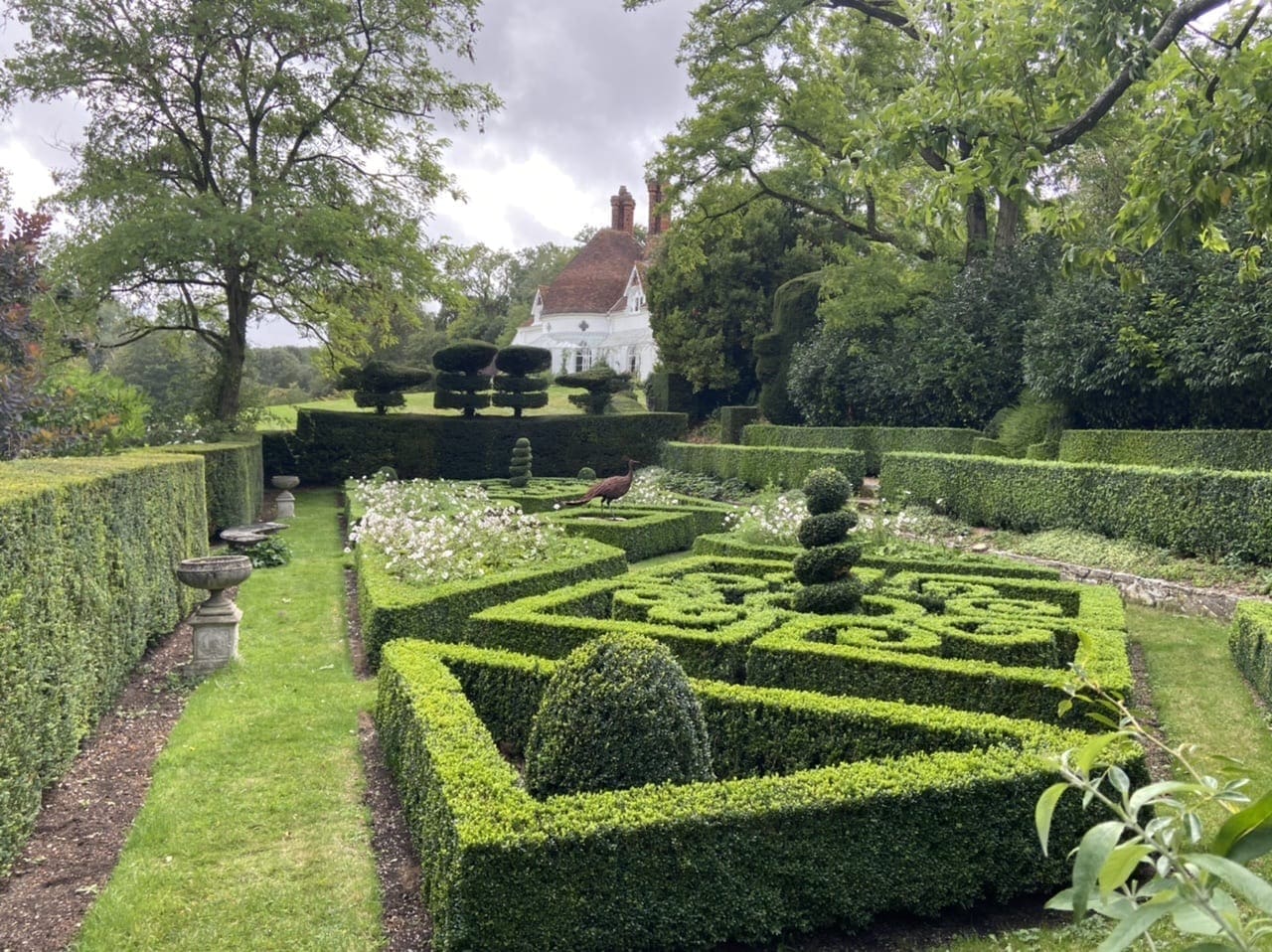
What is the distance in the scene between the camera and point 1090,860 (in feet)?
3.09

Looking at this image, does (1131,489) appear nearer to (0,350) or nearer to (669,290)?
(0,350)

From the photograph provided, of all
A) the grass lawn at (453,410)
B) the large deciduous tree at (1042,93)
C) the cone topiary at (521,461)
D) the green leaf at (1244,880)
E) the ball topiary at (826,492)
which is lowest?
the cone topiary at (521,461)

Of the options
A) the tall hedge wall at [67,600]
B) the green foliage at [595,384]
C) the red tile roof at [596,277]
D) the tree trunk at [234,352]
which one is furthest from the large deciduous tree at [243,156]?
the red tile roof at [596,277]

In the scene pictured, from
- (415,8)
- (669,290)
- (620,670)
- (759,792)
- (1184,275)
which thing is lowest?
(759,792)

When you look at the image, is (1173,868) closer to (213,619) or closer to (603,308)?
(213,619)

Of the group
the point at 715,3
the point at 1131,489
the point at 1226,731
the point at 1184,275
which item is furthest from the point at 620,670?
the point at 715,3

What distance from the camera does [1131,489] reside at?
11164mm

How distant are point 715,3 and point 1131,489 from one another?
17.1 m

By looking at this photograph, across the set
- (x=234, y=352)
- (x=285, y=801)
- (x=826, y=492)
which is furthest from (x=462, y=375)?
(x=285, y=801)

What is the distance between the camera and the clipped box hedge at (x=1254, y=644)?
6.45 m

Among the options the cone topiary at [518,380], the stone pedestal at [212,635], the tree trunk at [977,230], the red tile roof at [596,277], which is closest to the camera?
the stone pedestal at [212,635]

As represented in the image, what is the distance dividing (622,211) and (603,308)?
701 cm

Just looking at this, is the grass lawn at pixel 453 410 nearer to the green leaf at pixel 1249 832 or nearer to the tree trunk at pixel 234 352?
the tree trunk at pixel 234 352

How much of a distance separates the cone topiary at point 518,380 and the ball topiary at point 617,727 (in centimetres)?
2222
